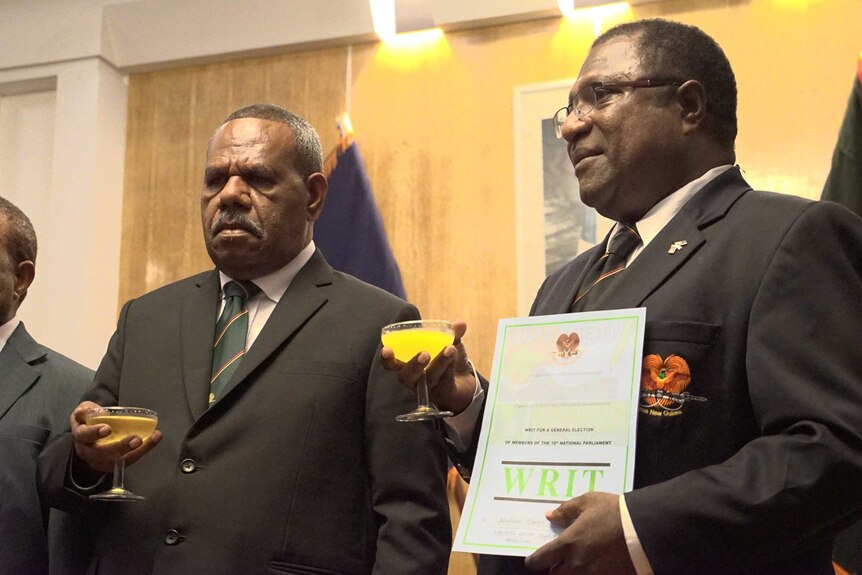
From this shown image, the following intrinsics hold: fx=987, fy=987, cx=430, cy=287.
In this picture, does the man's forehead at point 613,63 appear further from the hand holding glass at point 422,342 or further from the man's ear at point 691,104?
the hand holding glass at point 422,342

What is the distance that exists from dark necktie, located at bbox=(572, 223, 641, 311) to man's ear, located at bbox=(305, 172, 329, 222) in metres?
0.87

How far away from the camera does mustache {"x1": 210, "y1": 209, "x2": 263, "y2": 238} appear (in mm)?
2359

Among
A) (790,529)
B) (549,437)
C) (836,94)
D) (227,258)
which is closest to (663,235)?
(549,437)

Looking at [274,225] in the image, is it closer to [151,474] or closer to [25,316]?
[151,474]

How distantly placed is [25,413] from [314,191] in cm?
100

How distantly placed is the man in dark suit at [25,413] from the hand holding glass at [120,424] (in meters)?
0.45

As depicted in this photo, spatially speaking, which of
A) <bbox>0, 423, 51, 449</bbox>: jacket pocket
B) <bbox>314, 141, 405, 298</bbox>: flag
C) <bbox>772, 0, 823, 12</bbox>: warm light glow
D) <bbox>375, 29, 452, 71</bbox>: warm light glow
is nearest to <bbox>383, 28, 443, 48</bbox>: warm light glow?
<bbox>375, 29, 452, 71</bbox>: warm light glow

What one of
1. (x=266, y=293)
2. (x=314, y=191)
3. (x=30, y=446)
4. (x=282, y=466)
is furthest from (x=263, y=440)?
(x=30, y=446)

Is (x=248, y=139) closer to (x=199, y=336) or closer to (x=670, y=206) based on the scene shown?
(x=199, y=336)

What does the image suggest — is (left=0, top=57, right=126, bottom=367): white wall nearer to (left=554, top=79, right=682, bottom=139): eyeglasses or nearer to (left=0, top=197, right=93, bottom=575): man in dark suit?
(left=0, top=197, right=93, bottom=575): man in dark suit

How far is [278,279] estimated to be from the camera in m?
2.39

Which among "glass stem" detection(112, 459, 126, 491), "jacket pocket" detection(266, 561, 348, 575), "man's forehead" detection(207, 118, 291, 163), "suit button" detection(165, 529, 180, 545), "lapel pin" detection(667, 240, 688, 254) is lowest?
"jacket pocket" detection(266, 561, 348, 575)

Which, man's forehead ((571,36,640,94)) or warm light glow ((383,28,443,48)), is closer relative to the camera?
man's forehead ((571,36,640,94))

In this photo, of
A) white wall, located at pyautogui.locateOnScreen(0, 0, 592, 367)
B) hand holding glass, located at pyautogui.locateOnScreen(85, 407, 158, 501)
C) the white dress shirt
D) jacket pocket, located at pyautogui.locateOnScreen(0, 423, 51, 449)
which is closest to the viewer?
hand holding glass, located at pyautogui.locateOnScreen(85, 407, 158, 501)
